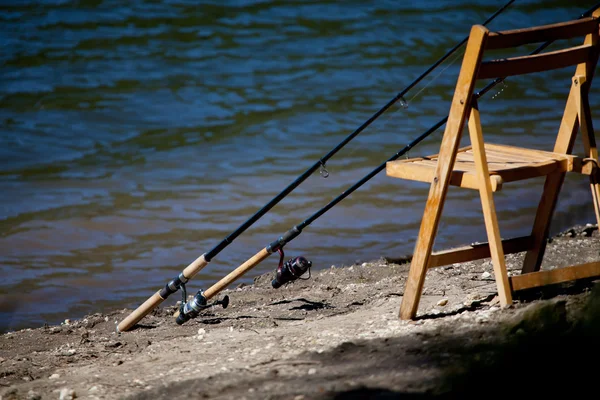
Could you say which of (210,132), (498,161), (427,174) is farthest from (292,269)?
(210,132)

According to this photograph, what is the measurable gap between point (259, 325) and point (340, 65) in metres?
7.02

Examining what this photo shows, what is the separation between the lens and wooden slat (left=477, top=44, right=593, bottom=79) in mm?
2697

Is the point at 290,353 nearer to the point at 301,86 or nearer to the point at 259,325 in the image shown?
the point at 259,325

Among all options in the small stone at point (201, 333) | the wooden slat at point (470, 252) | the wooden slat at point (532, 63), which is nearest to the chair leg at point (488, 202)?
the wooden slat at point (532, 63)

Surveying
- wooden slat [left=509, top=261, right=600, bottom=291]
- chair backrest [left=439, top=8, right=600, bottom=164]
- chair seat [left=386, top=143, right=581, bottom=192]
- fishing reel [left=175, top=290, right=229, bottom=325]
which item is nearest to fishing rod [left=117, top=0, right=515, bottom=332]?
fishing reel [left=175, top=290, right=229, bottom=325]

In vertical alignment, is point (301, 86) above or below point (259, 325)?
above

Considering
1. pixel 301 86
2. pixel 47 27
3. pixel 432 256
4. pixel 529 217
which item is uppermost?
pixel 47 27

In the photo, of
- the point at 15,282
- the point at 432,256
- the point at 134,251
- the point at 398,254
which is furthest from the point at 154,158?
the point at 432,256

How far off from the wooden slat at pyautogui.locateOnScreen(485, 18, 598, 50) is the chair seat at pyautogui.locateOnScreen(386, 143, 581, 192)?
42 cm

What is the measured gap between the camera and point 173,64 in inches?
399

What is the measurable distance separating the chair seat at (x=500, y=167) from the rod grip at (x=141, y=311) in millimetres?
1273

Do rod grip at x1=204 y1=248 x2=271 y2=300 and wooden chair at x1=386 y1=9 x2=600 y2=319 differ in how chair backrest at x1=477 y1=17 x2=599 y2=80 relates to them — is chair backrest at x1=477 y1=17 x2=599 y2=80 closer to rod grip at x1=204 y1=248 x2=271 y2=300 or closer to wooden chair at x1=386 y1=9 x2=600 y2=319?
wooden chair at x1=386 y1=9 x2=600 y2=319

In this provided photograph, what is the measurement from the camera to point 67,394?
274 centimetres

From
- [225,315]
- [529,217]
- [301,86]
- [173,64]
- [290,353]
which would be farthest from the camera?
[173,64]
